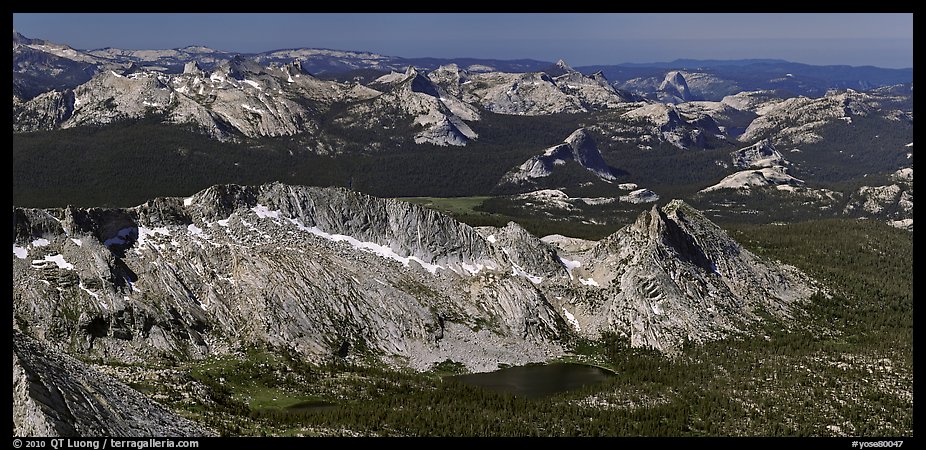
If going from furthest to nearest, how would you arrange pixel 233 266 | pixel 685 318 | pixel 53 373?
pixel 685 318 < pixel 233 266 < pixel 53 373

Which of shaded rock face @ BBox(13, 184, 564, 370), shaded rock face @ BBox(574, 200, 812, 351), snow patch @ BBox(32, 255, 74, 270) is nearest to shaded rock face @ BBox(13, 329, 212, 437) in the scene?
shaded rock face @ BBox(13, 184, 564, 370)

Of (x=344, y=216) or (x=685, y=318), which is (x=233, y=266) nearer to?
(x=344, y=216)

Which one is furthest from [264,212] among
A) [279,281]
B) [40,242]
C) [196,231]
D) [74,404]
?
[74,404]

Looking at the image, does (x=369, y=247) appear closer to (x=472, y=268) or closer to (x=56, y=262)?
(x=472, y=268)

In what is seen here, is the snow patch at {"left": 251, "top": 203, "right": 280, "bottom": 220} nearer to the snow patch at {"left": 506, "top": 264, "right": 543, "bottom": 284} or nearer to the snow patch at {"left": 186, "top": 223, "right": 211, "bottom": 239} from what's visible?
the snow patch at {"left": 186, "top": 223, "right": 211, "bottom": 239}

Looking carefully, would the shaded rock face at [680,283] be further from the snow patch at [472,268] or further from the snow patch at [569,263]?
the snow patch at [472,268]
